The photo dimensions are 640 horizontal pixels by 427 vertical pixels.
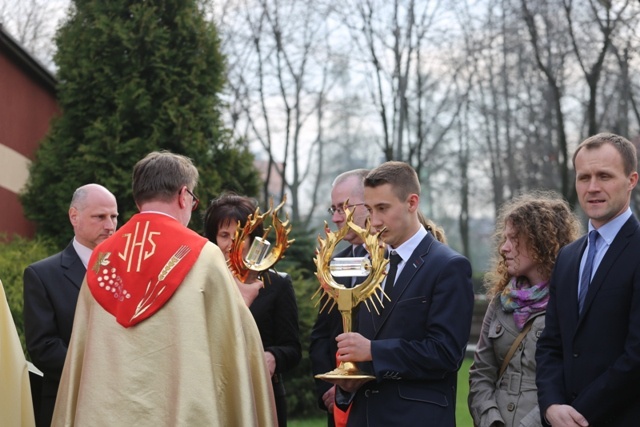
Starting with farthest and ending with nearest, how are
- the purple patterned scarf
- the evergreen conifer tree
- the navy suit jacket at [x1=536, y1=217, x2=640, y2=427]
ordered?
1. the evergreen conifer tree
2. the purple patterned scarf
3. the navy suit jacket at [x1=536, y1=217, x2=640, y2=427]

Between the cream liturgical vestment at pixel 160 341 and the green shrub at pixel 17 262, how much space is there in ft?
13.3

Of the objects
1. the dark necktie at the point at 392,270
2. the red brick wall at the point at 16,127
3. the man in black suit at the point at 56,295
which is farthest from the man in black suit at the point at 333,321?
the red brick wall at the point at 16,127

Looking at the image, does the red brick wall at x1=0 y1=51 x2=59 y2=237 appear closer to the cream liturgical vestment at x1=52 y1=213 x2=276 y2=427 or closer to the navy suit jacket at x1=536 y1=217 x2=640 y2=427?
the cream liturgical vestment at x1=52 y1=213 x2=276 y2=427

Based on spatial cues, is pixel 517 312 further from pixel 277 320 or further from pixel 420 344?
pixel 277 320

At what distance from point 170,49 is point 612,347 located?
775 cm

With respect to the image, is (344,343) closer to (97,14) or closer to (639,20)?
(97,14)

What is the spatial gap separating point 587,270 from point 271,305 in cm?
228

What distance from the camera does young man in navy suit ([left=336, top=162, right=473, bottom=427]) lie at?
181 inches

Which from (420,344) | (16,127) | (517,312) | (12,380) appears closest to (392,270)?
(420,344)

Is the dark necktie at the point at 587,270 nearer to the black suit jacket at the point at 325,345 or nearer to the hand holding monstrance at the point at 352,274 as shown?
the hand holding monstrance at the point at 352,274

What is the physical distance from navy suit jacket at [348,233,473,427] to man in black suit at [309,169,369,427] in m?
1.00

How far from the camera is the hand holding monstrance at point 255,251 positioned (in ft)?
17.9

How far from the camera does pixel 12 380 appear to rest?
18.1ft

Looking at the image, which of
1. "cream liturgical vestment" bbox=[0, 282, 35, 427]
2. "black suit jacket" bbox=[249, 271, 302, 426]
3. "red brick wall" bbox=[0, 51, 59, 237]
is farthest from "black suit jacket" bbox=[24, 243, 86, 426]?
"red brick wall" bbox=[0, 51, 59, 237]
